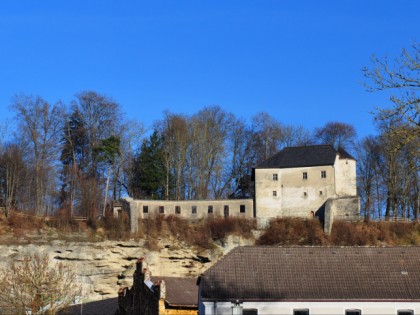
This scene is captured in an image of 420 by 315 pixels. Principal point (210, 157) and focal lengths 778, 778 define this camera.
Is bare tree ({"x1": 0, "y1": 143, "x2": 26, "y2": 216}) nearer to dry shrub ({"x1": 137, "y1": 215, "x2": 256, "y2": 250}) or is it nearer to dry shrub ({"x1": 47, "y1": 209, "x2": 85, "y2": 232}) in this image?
dry shrub ({"x1": 47, "y1": 209, "x2": 85, "y2": 232})

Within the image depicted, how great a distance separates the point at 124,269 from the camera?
213 feet

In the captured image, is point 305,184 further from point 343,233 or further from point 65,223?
point 65,223

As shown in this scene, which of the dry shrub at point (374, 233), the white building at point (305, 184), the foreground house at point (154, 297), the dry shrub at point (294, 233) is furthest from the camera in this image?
the white building at point (305, 184)

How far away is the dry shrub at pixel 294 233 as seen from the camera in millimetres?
66875

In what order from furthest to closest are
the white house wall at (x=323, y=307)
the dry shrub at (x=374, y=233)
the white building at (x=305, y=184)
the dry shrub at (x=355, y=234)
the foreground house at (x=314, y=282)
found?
the white building at (x=305, y=184) → the dry shrub at (x=374, y=233) → the dry shrub at (x=355, y=234) → the foreground house at (x=314, y=282) → the white house wall at (x=323, y=307)

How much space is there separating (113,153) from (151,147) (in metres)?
5.40

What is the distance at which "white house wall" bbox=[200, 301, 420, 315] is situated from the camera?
35.9 metres

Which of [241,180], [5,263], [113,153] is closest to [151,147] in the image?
[113,153]

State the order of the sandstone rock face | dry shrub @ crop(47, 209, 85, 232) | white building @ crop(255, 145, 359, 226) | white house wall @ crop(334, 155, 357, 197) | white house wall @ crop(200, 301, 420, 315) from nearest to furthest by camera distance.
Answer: white house wall @ crop(200, 301, 420, 315) → the sandstone rock face → dry shrub @ crop(47, 209, 85, 232) → white building @ crop(255, 145, 359, 226) → white house wall @ crop(334, 155, 357, 197)

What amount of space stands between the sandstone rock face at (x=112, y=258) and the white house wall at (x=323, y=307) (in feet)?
92.1

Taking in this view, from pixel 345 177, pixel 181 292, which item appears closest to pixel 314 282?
pixel 181 292

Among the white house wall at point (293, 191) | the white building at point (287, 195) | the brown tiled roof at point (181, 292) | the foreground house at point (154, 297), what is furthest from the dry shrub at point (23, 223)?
the foreground house at point (154, 297)

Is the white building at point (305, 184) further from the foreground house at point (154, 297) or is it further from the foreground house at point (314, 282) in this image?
the foreground house at point (154, 297)

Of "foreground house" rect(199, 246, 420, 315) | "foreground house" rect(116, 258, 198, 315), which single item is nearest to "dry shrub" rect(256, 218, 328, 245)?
"foreground house" rect(199, 246, 420, 315)
